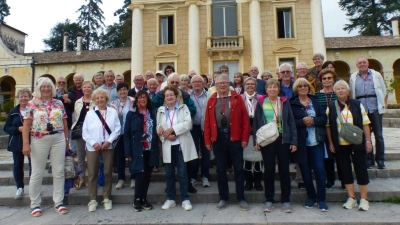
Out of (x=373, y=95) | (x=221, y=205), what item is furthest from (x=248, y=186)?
(x=373, y=95)

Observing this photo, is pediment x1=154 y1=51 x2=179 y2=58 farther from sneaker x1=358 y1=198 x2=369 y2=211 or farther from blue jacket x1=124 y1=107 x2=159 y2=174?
sneaker x1=358 y1=198 x2=369 y2=211

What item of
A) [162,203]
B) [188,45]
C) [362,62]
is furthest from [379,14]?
[162,203]

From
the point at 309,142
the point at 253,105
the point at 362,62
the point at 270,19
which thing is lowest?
the point at 309,142

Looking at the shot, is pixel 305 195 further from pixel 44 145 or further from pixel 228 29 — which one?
pixel 228 29

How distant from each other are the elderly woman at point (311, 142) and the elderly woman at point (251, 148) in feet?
2.41

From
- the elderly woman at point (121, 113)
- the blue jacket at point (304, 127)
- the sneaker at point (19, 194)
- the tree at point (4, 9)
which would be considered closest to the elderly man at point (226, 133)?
the blue jacket at point (304, 127)

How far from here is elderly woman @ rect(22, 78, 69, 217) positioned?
4.67 metres

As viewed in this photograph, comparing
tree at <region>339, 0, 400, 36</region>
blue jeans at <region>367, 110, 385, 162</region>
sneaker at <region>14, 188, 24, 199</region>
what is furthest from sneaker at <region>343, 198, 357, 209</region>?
tree at <region>339, 0, 400, 36</region>

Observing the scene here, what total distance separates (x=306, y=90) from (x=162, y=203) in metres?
3.28

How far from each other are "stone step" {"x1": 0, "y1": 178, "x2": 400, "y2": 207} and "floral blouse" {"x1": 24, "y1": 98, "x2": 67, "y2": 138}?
4.66 feet

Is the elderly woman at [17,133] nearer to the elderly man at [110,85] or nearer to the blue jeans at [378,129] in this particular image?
the elderly man at [110,85]

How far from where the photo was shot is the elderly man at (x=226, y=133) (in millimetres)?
4555

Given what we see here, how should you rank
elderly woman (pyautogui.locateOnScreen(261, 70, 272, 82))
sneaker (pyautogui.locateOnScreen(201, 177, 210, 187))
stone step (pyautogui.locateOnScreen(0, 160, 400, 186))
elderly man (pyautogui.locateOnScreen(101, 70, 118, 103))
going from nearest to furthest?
sneaker (pyautogui.locateOnScreen(201, 177, 210, 187)) < stone step (pyautogui.locateOnScreen(0, 160, 400, 186)) < elderly man (pyautogui.locateOnScreen(101, 70, 118, 103)) < elderly woman (pyautogui.locateOnScreen(261, 70, 272, 82))

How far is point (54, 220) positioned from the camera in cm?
451
